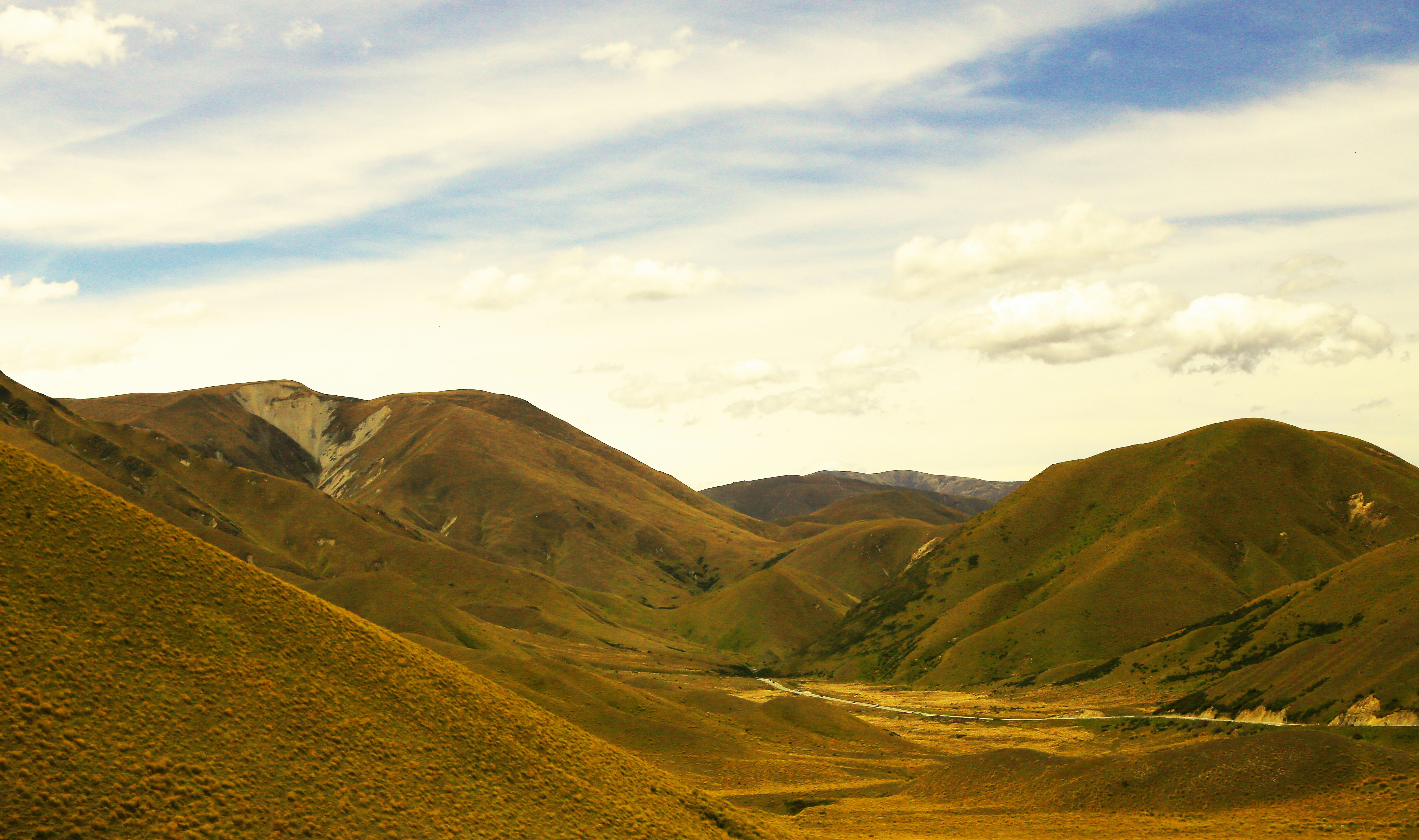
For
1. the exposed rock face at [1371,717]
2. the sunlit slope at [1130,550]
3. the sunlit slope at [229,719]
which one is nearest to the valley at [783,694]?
the sunlit slope at [229,719]

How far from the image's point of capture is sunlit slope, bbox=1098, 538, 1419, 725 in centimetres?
6731

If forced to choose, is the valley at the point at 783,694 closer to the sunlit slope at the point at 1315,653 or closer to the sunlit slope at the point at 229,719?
the sunlit slope at the point at 229,719

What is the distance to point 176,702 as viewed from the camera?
3316 cm

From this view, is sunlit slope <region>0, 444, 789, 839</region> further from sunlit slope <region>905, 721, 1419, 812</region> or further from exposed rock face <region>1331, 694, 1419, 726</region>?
exposed rock face <region>1331, 694, 1419, 726</region>

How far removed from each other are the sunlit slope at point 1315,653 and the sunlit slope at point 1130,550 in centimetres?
1638

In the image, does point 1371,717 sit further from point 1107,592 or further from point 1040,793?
point 1107,592

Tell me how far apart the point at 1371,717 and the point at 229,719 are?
221 ft

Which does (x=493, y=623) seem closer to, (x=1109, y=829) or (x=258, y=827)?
(x=1109, y=829)

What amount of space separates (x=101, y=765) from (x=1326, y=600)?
335ft

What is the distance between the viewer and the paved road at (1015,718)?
260 ft

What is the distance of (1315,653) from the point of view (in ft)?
263

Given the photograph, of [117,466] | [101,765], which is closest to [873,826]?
[101,765]

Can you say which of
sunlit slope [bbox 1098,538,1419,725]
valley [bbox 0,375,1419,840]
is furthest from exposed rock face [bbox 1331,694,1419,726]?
valley [bbox 0,375,1419,840]

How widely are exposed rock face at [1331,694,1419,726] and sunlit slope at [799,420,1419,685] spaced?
60654 millimetres
